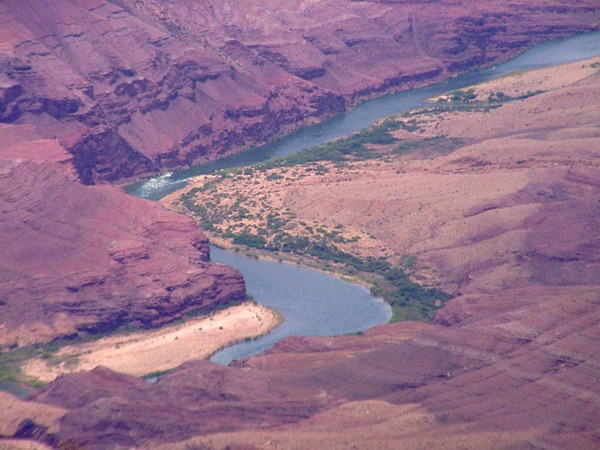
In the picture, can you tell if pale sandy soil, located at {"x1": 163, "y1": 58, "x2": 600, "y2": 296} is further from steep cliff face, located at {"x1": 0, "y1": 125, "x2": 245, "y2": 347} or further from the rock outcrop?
steep cliff face, located at {"x1": 0, "y1": 125, "x2": 245, "y2": 347}

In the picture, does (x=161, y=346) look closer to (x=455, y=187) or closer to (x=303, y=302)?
(x=303, y=302)

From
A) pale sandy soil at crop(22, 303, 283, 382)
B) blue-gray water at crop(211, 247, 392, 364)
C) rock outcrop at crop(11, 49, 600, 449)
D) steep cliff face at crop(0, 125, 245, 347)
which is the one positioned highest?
rock outcrop at crop(11, 49, 600, 449)

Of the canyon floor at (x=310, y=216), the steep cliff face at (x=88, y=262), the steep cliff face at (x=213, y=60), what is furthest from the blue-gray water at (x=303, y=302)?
the steep cliff face at (x=213, y=60)

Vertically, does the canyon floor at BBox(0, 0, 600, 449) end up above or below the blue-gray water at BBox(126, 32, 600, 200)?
above

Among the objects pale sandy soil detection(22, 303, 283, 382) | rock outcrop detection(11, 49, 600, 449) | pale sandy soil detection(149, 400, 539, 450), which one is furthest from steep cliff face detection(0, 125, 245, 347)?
pale sandy soil detection(149, 400, 539, 450)

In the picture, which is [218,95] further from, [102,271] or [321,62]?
[102,271]

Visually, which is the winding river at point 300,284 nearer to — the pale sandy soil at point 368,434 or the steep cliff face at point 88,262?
the steep cliff face at point 88,262

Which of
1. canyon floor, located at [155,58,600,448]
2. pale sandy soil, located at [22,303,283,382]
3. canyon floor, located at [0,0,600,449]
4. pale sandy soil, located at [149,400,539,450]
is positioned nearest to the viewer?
pale sandy soil, located at [149,400,539,450]

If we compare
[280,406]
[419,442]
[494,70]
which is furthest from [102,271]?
[494,70]
